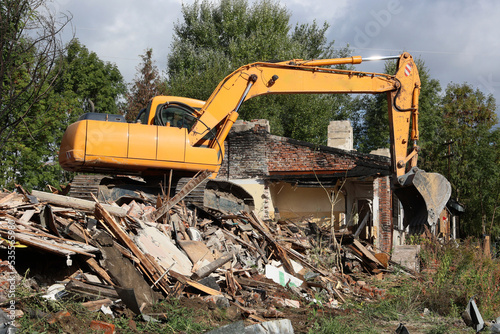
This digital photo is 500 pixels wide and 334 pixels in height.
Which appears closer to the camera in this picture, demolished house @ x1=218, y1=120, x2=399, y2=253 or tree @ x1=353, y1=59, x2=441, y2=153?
demolished house @ x1=218, y1=120, x2=399, y2=253

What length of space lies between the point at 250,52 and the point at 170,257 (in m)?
24.1

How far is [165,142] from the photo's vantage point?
10203 mm

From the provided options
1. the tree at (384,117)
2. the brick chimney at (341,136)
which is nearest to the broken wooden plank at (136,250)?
the brick chimney at (341,136)

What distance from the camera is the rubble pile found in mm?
6375

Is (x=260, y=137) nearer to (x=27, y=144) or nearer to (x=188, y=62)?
(x=27, y=144)

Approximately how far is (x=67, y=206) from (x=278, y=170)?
10819 mm

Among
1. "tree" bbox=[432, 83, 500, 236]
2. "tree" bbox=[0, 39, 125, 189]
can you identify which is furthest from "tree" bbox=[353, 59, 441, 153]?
"tree" bbox=[0, 39, 125, 189]

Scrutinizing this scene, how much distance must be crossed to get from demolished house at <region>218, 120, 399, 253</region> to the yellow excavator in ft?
15.8

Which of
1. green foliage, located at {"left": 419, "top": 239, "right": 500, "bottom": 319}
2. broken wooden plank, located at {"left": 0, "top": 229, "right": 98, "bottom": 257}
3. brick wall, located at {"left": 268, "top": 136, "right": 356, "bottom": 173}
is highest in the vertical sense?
brick wall, located at {"left": 268, "top": 136, "right": 356, "bottom": 173}

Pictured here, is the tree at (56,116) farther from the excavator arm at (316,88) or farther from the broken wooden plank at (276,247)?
the broken wooden plank at (276,247)

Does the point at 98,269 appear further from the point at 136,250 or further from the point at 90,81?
the point at 90,81

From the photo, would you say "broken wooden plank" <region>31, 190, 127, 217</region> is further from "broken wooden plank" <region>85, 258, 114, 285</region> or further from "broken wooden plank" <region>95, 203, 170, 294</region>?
"broken wooden plank" <region>85, 258, 114, 285</region>

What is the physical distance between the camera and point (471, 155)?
2758cm

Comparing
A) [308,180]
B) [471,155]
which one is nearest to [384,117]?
[471,155]
